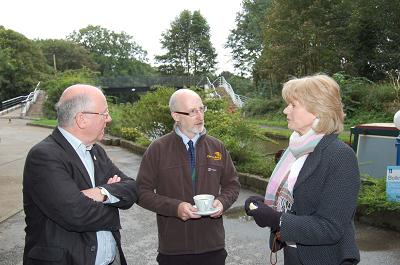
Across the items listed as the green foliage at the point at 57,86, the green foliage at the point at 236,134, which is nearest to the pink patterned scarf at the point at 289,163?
the green foliage at the point at 236,134

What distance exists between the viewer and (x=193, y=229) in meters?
3.24

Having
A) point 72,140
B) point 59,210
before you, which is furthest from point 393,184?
point 59,210

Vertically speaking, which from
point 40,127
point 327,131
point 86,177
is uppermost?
point 327,131

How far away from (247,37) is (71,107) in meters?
52.4

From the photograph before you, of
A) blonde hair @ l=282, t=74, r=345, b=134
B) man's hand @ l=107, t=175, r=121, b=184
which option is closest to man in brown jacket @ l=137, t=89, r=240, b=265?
man's hand @ l=107, t=175, r=121, b=184

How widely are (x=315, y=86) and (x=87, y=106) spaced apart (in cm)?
132

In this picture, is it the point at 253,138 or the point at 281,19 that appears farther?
the point at 281,19

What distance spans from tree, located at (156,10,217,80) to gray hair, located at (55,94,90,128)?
61.7 meters

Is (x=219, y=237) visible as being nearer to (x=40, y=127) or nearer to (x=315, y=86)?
(x=315, y=86)

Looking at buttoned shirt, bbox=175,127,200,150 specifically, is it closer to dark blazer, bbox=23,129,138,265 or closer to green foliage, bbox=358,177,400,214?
dark blazer, bbox=23,129,138,265

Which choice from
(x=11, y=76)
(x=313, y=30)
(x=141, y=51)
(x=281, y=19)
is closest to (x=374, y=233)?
(x=313, y=30)

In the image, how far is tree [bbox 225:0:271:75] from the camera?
47847mm

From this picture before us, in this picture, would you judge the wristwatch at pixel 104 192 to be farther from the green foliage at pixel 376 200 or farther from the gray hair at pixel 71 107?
the green foliage at pixel 376 200

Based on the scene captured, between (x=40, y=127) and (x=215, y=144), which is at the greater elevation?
(x=215, y=144)
